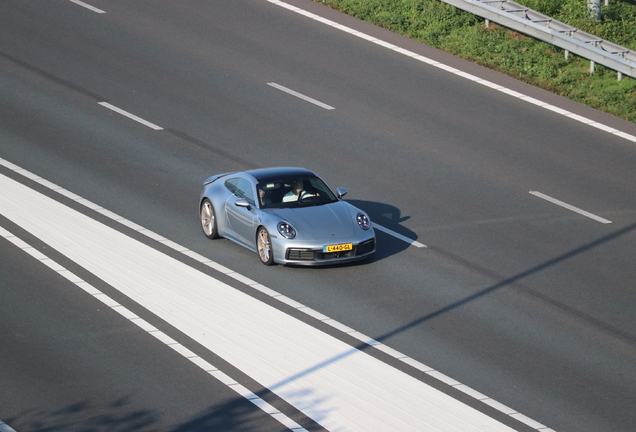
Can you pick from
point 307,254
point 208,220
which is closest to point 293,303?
point 307,254

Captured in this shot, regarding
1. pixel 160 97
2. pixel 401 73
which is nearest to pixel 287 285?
pixel 160 97

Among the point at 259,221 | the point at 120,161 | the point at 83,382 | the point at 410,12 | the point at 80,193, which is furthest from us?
the point at 410,12

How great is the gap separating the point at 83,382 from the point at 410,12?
60.6 feet

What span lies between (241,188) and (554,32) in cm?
1206

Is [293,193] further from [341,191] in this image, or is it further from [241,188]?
[241,188]

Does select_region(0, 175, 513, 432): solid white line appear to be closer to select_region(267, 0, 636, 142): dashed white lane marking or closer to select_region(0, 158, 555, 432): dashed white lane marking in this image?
select_region(0, 158, 555, 432): dashed white lane marking

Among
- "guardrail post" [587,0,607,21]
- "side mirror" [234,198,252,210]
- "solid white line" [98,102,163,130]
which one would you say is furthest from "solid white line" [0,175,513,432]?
"guardrail post" [587,0,607,21]

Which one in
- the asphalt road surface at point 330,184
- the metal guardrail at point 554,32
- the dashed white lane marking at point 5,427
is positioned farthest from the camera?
the metal guardrail at point 554,32

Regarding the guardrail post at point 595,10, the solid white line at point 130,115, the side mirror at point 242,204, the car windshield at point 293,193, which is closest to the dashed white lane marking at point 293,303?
the side mirror at point 242,204

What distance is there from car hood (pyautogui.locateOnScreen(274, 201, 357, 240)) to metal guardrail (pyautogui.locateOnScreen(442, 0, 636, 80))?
1110 cm

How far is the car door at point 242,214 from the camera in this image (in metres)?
14.2

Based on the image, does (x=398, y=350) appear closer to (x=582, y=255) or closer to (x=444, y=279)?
(x=444, y=279)

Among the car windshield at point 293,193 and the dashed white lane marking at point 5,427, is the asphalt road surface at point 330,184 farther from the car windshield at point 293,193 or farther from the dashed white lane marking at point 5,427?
the car windshield at point 293,193

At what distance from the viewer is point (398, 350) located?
10992 mm
